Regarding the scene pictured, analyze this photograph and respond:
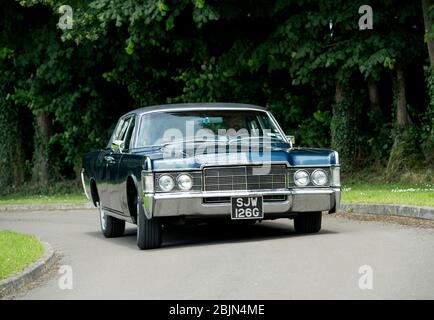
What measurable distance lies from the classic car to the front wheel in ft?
0.04

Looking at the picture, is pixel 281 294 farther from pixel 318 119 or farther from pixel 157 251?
pixel 318 119

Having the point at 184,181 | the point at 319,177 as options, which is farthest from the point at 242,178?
the point at 319,177

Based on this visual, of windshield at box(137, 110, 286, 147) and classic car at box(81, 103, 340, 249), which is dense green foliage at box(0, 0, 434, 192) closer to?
windshield at box(137, 110, 286, 147)

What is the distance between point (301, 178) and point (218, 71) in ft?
51.7

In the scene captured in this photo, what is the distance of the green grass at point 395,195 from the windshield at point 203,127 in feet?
10.3

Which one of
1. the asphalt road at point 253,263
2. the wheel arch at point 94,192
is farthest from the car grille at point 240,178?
the wheel arch at point 94,192

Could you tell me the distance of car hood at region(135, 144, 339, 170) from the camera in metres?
13.9

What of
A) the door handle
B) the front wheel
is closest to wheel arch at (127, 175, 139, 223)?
the front wheel

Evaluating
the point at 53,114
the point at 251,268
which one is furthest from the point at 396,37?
the point at 251,268

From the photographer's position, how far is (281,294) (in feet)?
32.1
